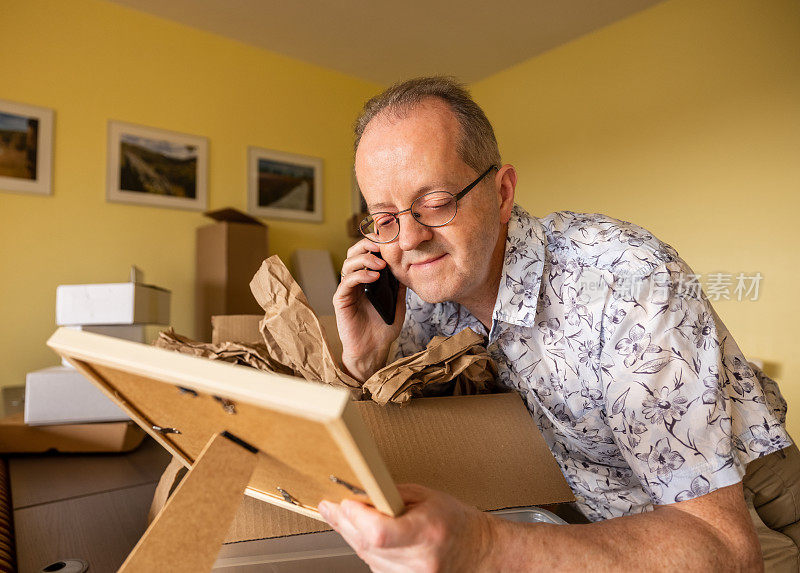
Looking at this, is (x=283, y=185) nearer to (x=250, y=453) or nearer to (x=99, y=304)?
(x=99, y=304)

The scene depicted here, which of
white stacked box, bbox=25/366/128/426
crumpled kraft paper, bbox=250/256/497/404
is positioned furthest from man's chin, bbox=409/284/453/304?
white stacked box, bbox=25/366/128/426

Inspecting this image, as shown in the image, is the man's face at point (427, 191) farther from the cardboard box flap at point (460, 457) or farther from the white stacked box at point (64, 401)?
the white stacked box at point (64, 401)

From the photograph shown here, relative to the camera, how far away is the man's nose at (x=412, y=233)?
956 millimetres

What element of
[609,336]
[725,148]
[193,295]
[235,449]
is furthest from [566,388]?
[193,295]

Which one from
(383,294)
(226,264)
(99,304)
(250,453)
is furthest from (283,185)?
(250,453)

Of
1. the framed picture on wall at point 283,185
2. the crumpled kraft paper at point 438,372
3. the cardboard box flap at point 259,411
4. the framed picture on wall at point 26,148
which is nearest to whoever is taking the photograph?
the cardboard box flap at point 259,411

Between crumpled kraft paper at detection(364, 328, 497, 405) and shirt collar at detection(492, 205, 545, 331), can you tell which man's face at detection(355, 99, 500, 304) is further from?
A: crumpled kraft paper at detection(364, 328, 497, 405)

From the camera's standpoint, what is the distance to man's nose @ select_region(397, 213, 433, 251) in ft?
3.14

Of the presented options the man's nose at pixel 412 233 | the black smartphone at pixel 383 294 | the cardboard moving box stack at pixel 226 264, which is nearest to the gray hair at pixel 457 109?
the man's nose at pixel 412 233

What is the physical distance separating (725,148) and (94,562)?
3444 mm

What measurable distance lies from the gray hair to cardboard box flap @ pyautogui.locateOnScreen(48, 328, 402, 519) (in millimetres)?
681

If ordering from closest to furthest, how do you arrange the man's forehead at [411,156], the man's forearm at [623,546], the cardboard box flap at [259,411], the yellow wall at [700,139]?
the cardboard box flap at [259,411], the man's forearm at [623,546], the man's forehead at [411,156], the yellow wall at [700,139]

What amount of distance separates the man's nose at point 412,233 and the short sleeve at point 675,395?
1.09ft

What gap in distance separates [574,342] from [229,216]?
9.28 feet
